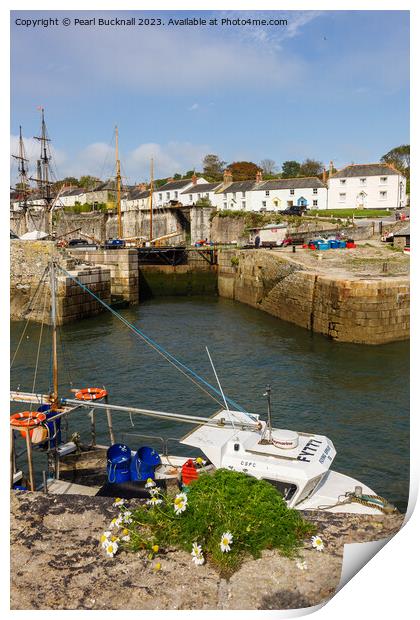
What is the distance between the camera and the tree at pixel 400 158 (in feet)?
197

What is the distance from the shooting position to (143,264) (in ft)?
133

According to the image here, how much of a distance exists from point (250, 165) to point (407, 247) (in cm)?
5035

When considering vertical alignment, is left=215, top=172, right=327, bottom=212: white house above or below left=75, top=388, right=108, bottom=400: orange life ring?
above

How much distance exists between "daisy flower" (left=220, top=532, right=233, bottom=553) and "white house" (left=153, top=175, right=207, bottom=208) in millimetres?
64020

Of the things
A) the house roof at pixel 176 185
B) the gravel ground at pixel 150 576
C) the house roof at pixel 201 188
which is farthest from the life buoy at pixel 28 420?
the house roof at pixel 176 185

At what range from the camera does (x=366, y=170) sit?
5244 centimetres

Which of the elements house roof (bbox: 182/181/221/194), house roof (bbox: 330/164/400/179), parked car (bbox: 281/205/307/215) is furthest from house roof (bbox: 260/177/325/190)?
house roof (bbox: 182/181/221/194)

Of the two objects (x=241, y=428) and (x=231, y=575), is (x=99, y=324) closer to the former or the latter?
(x=241, y=428)

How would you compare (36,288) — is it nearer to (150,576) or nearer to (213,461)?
(213,461)

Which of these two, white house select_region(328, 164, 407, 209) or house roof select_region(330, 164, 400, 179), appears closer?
house roof select_region(330, 164, 400, 179)

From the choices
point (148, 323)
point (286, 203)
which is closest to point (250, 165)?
point (286, 203)

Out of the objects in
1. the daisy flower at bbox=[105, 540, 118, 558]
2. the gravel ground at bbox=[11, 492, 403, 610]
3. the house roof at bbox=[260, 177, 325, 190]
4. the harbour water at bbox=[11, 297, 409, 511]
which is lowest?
the harbour water at bbox=[11, 297, 409, 511]

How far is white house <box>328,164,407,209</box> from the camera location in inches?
2050

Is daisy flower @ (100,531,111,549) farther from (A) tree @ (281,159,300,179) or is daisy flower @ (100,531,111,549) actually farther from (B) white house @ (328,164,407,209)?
(A) tree @ (281,159,300,179)
